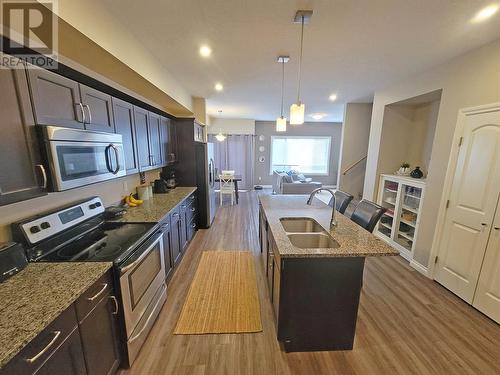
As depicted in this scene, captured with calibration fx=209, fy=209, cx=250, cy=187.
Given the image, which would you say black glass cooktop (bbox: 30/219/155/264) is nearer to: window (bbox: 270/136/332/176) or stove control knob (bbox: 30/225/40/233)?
stove control knob (bbox: 30/225/40/233)

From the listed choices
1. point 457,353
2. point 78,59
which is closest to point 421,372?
point 457,353

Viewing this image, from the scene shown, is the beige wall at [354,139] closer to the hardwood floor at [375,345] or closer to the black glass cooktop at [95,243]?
the hardwood floor at [375,345]

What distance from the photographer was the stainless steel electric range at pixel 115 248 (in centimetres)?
141

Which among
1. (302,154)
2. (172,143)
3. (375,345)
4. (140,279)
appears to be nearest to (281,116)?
(172,143)

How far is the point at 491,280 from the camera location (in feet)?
6.73

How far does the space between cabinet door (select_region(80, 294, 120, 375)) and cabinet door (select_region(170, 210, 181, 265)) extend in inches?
48.9

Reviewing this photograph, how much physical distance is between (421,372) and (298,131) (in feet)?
25.2

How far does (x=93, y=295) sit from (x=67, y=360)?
0.96ft

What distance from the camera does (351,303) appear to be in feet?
5.44

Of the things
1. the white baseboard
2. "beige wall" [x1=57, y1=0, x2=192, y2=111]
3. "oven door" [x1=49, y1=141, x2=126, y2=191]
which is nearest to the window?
the white baseboard

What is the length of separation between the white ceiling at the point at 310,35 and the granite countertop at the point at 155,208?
1.76m

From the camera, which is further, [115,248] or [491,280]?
[491,280]

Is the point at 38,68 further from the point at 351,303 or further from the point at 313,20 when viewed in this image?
the point at 351,303

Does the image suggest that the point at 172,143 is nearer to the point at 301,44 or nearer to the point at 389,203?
the point at 301,44
